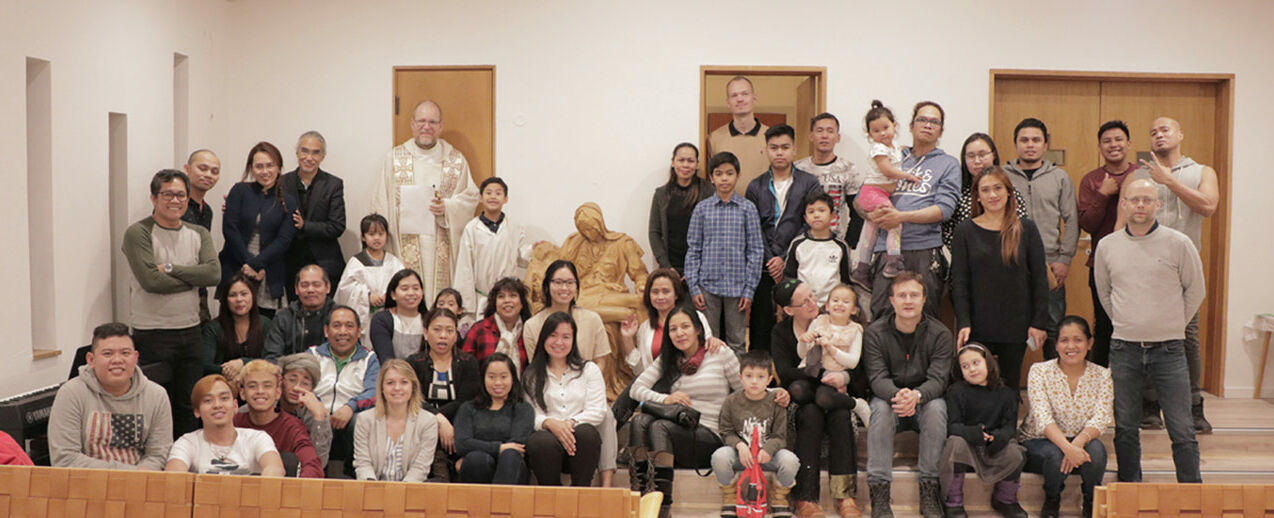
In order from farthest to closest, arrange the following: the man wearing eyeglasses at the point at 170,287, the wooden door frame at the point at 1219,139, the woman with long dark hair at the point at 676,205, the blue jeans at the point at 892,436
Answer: the wooden door frame at the point at 1219,139 < the woman with long dark hair at the point at 676,205 < the man wearing eyeglasses at the point at 170,287 < the blue jeans at the point at 892,436

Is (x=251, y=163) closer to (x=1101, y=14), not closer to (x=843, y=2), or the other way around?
(x=843, y=2)

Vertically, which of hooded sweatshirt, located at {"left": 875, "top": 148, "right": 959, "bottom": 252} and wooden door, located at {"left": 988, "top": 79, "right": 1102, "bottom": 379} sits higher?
wooden door, located at {"left": 988, "top": 79, "right": 1102, "bottom": 379}

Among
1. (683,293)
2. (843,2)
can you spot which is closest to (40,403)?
(683,293)

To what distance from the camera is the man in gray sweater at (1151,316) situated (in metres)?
4.48

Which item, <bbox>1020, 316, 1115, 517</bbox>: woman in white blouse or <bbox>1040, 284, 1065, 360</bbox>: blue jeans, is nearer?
<bbox>1020, 316, 1115, 517</bbox>: woman in white blouse

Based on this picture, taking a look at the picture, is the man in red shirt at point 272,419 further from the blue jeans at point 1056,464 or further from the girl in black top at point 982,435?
the blue jeans at point 1056,464

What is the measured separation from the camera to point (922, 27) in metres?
6.23

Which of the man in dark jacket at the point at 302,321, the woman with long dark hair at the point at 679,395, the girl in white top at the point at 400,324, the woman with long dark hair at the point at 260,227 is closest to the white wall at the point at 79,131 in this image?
the woman with long dark hair at the point at 260,227

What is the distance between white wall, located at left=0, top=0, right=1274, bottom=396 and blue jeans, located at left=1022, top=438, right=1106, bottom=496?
2186mm

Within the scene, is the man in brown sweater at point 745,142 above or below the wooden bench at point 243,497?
above

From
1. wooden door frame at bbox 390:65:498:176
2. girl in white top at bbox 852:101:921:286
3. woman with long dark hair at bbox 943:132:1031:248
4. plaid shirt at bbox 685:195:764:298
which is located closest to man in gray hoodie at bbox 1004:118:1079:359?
woman with long dark hair at bbox 943:132:1031:248

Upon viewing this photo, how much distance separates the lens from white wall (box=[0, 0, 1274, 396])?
6207 mm

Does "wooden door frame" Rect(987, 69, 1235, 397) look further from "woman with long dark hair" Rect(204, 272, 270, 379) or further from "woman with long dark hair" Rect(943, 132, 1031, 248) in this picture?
"woman with long dark hair" Rect(204, 272, 270, 379)

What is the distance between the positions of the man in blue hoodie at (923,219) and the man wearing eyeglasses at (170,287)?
10.3 ft
